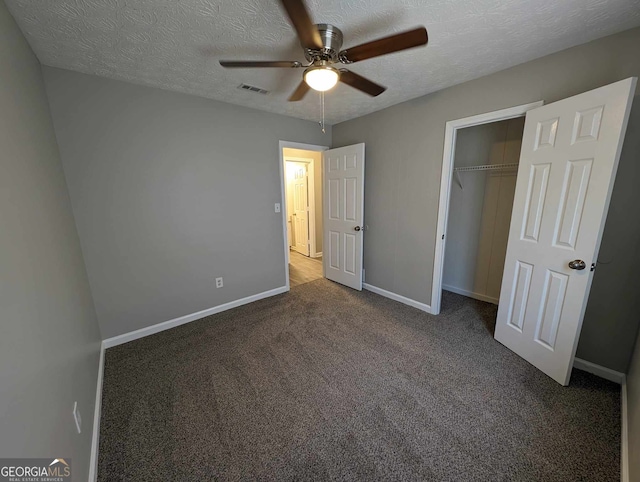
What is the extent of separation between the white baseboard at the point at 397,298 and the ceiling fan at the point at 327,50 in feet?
7.66

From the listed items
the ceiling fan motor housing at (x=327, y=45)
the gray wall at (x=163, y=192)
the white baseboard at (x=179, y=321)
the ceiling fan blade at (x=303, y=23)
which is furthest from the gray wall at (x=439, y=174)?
the ceiling fan blade at (x=303, y=23)

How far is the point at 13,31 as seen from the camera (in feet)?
4.29

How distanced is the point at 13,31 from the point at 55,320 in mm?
1545

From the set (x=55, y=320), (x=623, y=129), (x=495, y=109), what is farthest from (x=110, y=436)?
(x=495, y=109)

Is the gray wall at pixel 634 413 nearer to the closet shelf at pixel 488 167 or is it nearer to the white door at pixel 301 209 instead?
the closet shelf at pixel 488 167

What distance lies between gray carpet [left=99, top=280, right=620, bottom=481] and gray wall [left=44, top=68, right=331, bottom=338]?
0.56 metres

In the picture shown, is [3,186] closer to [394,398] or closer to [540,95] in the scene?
[394,398]

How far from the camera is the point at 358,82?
1.67 meters

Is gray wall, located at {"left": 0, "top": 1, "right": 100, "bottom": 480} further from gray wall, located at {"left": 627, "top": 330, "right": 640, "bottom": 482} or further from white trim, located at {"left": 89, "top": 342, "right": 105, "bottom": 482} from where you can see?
gray wall, located at {"left": 627, "top": 330, "right": 640, "bottom": 482}

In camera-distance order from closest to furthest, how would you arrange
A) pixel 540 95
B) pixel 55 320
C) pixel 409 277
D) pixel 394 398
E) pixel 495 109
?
pixel 55 320
pixel 394 398
pixel 540 95
pixel 495 109
pixel 409 277

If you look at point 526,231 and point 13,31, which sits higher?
point 13,31

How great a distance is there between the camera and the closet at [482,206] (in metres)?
2.78

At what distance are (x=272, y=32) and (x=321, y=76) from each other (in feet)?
1.38

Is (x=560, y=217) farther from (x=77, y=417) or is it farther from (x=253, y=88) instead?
(x=77, y=417)
